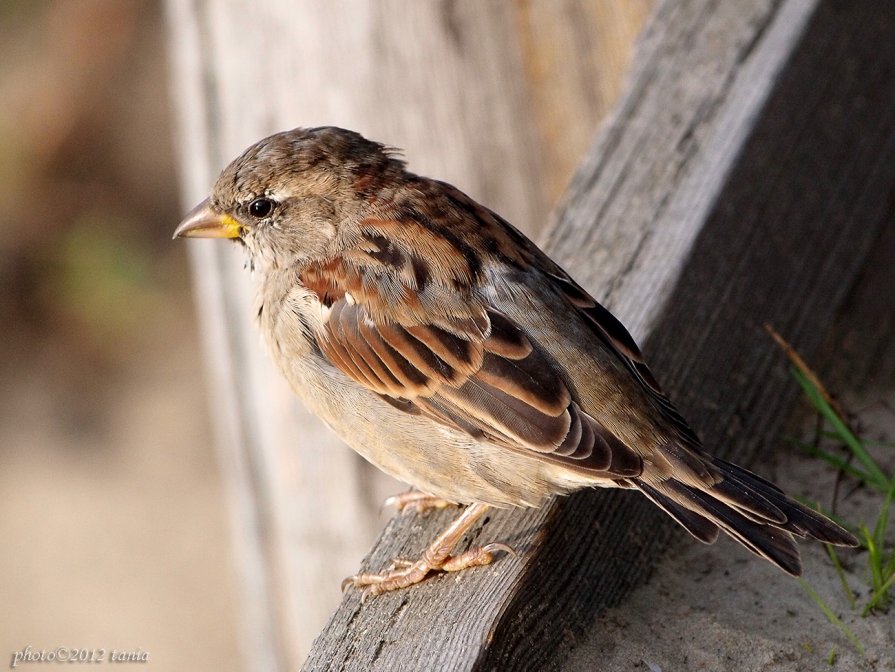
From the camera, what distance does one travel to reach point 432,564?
2.38m

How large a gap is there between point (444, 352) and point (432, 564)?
0.52 m

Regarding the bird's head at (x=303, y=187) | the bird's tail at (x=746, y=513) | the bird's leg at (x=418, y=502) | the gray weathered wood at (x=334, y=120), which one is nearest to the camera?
the bird's tail at (x=746, y=513)

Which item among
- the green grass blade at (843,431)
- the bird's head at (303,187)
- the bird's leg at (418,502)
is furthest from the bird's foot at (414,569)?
the bird's head at (303,187)

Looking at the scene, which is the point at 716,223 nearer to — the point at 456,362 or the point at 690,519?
the point at 456,362

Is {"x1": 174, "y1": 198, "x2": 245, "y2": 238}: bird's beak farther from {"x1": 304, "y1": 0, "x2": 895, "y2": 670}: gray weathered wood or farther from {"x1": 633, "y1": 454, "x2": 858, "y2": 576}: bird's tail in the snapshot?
{"x1": 633, "y1": 454, "x2": 858, "y2": 576}: bird's tail

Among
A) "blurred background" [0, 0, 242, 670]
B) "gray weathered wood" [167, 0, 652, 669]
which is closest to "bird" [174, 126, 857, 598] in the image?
"gray weathered wood" [167, 0, 652, 669]

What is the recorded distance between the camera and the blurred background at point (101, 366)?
692cm

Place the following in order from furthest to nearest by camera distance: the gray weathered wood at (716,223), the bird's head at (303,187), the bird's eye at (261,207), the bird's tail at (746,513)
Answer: the bird's eye at (261,207) < the bird's head at (303,187) < the gray weathered wood at (716,223) < the bird's tail at (746,513)

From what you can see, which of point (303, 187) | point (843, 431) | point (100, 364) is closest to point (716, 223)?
point (843, 431)

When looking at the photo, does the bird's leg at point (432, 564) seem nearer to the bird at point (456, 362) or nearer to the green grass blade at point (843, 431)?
the bird at point (456, 362)

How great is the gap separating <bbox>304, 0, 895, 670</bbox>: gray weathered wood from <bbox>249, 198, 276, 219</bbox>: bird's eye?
0.81m

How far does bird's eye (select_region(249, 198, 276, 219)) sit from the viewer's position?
3.26m

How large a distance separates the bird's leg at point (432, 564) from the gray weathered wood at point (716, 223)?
0.11ft

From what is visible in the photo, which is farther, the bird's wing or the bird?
the bird's wing
